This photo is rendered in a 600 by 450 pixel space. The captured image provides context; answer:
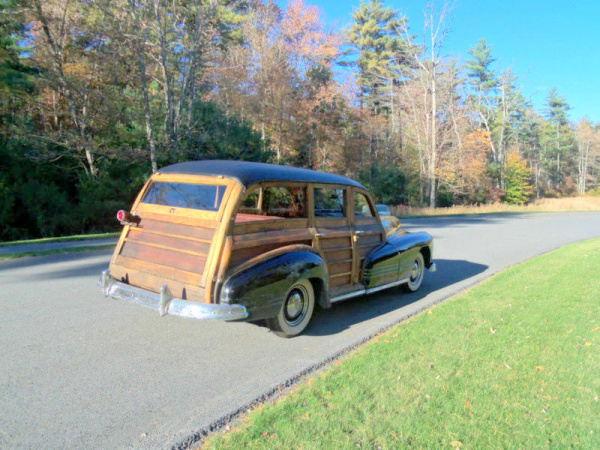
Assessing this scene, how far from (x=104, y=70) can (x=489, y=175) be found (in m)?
41.7

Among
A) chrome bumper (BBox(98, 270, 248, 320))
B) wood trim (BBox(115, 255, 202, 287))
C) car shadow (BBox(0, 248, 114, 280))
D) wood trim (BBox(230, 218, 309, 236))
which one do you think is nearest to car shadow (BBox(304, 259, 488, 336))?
wood trim (BBox(230, 218, 309, 236))

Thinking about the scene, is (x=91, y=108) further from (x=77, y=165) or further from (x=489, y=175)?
(x=489, y=175)

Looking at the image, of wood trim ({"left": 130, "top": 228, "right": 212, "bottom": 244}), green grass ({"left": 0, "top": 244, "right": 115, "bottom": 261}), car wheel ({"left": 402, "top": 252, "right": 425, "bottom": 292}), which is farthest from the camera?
green grass ({"left": 0, "top": 244, "right": 115, "bottom": 261})

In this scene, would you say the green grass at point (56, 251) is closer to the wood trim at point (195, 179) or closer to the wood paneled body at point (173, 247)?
the wood paneled body at point (173, 247)

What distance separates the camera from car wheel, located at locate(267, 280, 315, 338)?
4789 mm

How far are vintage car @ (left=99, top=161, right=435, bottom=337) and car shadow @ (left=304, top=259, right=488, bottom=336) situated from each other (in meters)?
0.35

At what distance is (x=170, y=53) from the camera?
2138 cm

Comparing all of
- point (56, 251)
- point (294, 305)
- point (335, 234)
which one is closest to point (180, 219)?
point (294, 305)

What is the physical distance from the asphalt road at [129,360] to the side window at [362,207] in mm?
Answer: 1356

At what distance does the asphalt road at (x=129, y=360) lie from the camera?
3094 mm

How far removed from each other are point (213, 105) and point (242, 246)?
71.1ft

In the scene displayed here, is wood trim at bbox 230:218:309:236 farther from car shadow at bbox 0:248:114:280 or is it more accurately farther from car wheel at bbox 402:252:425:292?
car shadow at bbox 0:248:114:280

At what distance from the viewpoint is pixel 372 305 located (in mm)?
6547

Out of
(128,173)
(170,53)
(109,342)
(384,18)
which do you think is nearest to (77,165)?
(128,173)
